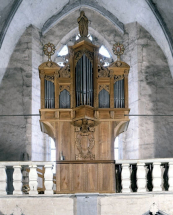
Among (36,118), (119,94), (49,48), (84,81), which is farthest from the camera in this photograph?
(36,118)

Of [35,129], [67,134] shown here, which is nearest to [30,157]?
[35,129]

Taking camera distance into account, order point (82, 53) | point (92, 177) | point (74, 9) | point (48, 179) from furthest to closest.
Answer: point (74, 9)
point (82, 53)
point (92, 177)
point (48, 179)

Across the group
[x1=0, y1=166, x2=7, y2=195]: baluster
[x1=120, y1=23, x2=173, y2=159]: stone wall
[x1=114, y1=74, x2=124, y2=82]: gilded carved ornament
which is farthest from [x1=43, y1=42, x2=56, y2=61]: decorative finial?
[x1=120, y1=23, x2=173, y2=159]: stone wall

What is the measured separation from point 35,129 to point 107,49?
125 inches

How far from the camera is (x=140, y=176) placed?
52.0 ft

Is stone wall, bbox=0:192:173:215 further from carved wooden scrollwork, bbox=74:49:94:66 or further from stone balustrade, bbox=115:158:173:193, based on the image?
carved wooden scrollwork, bbox=74:49:94:66

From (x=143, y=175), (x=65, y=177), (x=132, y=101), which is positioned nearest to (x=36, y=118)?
(x=132, y=101)

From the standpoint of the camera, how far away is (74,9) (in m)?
20.5

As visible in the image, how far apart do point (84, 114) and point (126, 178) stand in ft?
5.67

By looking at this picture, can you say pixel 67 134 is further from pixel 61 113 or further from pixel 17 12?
pixel 17 12

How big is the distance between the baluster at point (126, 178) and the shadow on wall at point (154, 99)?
10.7ft

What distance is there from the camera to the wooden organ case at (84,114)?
53.2 ft

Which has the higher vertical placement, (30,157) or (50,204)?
(30,157)

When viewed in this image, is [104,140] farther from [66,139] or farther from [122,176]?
[122,176]
